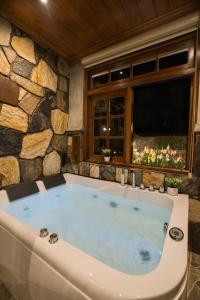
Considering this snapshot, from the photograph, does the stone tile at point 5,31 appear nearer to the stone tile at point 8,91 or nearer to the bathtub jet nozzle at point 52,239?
the stone tile at point 8,91

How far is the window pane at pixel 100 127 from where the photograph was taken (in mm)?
2559

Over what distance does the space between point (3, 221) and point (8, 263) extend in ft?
0.88

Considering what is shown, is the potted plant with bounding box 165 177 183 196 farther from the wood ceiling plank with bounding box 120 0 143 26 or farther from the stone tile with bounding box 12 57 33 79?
the stone tile with bounding box 12 57 33 79

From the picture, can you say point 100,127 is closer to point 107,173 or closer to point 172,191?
point 107,173

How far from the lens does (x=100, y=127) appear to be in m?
2.62

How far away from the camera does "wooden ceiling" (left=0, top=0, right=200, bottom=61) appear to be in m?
1.59

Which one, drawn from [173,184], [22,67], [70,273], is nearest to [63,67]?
[22,67]

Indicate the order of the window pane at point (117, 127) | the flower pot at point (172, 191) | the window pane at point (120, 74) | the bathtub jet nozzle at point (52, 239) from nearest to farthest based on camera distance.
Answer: the bathtub jet nozzle at point (52, 239) < the flower pot at point (172, 191) < the window pane at point (120, 74) < the window pane at point (117, 127)

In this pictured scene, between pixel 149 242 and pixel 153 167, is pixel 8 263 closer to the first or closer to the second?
pixel 149 242

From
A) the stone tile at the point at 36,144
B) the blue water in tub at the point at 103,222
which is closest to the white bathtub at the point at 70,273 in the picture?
the blue water in tub at the point at 103,222

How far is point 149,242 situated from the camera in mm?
1235

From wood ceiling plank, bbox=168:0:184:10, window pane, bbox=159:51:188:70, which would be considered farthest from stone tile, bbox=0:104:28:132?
wood ceiling plank, bbox=168:0:184:10

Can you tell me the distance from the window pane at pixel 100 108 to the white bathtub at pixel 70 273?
1.89 m

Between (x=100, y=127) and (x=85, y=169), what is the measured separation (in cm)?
73
